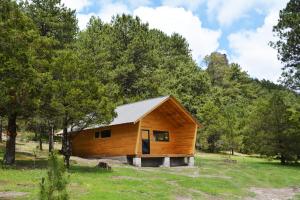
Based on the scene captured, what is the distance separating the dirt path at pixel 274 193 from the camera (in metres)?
17.7

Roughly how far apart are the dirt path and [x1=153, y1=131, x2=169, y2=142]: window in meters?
14.1

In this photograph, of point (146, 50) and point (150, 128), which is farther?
point (146, 50)

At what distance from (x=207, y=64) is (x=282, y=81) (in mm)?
60382

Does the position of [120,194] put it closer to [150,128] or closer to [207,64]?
[150,128]

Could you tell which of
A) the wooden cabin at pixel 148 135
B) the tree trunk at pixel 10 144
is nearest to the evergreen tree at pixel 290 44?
the wooden cabin at pixel 148 135

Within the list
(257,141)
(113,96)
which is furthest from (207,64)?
(257,141)

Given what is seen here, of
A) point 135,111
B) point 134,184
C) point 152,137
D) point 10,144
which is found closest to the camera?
point 134,184

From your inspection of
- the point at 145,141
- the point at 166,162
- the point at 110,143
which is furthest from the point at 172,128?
the point at 110,143

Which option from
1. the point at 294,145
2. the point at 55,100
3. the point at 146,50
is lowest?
the point at 294,145

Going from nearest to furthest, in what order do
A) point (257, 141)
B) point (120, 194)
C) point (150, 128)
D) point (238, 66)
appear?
1. point (120, 194)
2. point (150, 128)
3. point (257, 141)
4. point (238, 66)

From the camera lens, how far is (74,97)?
21.9 m

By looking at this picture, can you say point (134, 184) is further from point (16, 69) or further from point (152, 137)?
point (152, 137)

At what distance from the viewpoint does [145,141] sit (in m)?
32.7

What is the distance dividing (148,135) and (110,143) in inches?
124
